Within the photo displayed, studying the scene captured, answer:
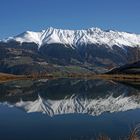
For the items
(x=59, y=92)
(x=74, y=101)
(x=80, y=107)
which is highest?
(x=59, y=92)

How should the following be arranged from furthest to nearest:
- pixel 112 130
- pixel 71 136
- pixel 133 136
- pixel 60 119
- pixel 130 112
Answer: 1. pixel 130 112
2. pixel 60 119
3. pixel 112 130
4. pixel 71 136
5. pixel 133 136

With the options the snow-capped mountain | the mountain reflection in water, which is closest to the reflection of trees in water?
the mountain reflection in water

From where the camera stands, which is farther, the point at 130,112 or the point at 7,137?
the point at 130,112

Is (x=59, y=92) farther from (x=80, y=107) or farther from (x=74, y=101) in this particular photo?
(x=80, y=107)

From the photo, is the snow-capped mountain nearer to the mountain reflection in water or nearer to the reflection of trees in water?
the mountain reflection in water

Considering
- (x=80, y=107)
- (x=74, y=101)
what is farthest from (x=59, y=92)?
(x=80, y=107)

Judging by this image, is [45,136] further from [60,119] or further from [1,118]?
[1,118]

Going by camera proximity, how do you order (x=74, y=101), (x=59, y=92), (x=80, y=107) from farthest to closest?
(x=59, y=92), (x=74, y=101), (x=80, y=107)

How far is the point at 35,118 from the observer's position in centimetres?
6353

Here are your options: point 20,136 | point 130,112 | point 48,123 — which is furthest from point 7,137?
point 130,112

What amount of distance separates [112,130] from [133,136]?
21.7 m

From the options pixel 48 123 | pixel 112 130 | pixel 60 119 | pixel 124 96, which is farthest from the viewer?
pixel 124 96

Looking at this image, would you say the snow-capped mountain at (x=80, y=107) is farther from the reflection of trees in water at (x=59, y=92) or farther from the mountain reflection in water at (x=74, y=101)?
the reflection of trees in water at (x=59, y=92)

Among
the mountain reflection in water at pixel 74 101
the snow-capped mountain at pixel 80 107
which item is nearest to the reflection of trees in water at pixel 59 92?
the mountain reflection in water at pixel 74 101
